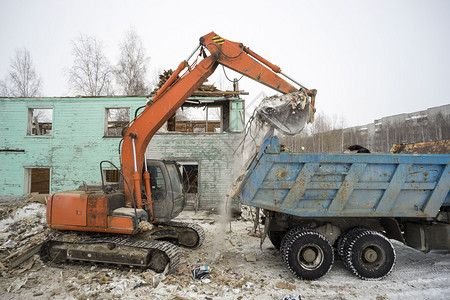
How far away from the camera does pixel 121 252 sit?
15.0ft

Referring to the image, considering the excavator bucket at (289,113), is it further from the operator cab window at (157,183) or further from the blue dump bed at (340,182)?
the operator cab window at (157,183)

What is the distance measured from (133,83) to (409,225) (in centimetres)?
2208

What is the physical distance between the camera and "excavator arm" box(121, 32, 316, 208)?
4996 mm

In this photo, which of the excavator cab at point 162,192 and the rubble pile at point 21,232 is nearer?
the rubble pile at point 21,232

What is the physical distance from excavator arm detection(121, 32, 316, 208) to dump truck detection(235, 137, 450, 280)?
145 cm

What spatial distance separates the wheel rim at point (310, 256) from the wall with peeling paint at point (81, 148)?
716 cm

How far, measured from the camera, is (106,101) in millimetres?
12000

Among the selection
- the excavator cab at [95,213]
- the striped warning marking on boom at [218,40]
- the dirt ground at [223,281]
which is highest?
the striped warning marking on boom at [218,40]

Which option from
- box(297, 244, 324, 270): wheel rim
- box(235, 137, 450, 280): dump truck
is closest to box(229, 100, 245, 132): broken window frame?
box(235, 137, 450, 280): dump truck

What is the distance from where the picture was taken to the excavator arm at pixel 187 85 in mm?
4996

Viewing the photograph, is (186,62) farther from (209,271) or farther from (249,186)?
(209,271)

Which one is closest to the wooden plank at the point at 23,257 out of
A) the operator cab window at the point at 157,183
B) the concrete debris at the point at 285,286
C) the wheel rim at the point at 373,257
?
the operator cab window at the point at 157,183

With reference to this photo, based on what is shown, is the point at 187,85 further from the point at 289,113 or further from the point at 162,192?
the point at 162,192

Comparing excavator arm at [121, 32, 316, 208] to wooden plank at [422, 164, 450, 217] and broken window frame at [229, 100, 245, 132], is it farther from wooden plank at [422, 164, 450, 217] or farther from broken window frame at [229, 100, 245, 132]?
broken window frame at [229, 100, 245, 132]
